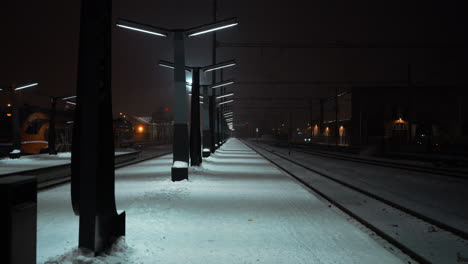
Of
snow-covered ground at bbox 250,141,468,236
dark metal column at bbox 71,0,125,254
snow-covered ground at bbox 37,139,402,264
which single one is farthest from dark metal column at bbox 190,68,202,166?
dark metal column at bbox 71,0,125,254

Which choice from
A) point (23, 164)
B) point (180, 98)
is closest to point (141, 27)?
point (180, 98)

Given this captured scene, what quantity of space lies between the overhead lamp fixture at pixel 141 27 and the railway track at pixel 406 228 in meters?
8.59

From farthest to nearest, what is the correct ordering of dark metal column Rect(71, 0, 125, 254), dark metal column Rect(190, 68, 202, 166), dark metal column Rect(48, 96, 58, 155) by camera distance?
dark metal column Rect(48, 96, 58, 155), dark metal column Rect(190, 68, 202, 166), dark metal column Rect(71, 0, 125, 254)

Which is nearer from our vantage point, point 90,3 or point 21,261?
point 21,261

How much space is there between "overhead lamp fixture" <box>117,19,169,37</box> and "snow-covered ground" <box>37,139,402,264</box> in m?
5.96

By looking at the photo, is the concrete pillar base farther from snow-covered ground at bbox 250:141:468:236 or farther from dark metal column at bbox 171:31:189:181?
snow-covered ground at bbox 250:141:468:236

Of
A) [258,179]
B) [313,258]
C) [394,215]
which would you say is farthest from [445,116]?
[313,258]

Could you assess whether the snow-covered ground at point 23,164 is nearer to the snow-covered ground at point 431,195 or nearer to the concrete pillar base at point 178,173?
the concrete pillar base at point 178,173

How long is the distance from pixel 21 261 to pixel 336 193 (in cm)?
1053

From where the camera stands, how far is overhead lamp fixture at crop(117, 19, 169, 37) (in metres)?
15.1

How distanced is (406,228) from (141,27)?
1152 centimetres

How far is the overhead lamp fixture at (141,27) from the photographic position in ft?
49.4

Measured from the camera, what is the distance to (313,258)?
5988 millimetres

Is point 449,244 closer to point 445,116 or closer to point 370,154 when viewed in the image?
point 370,154
